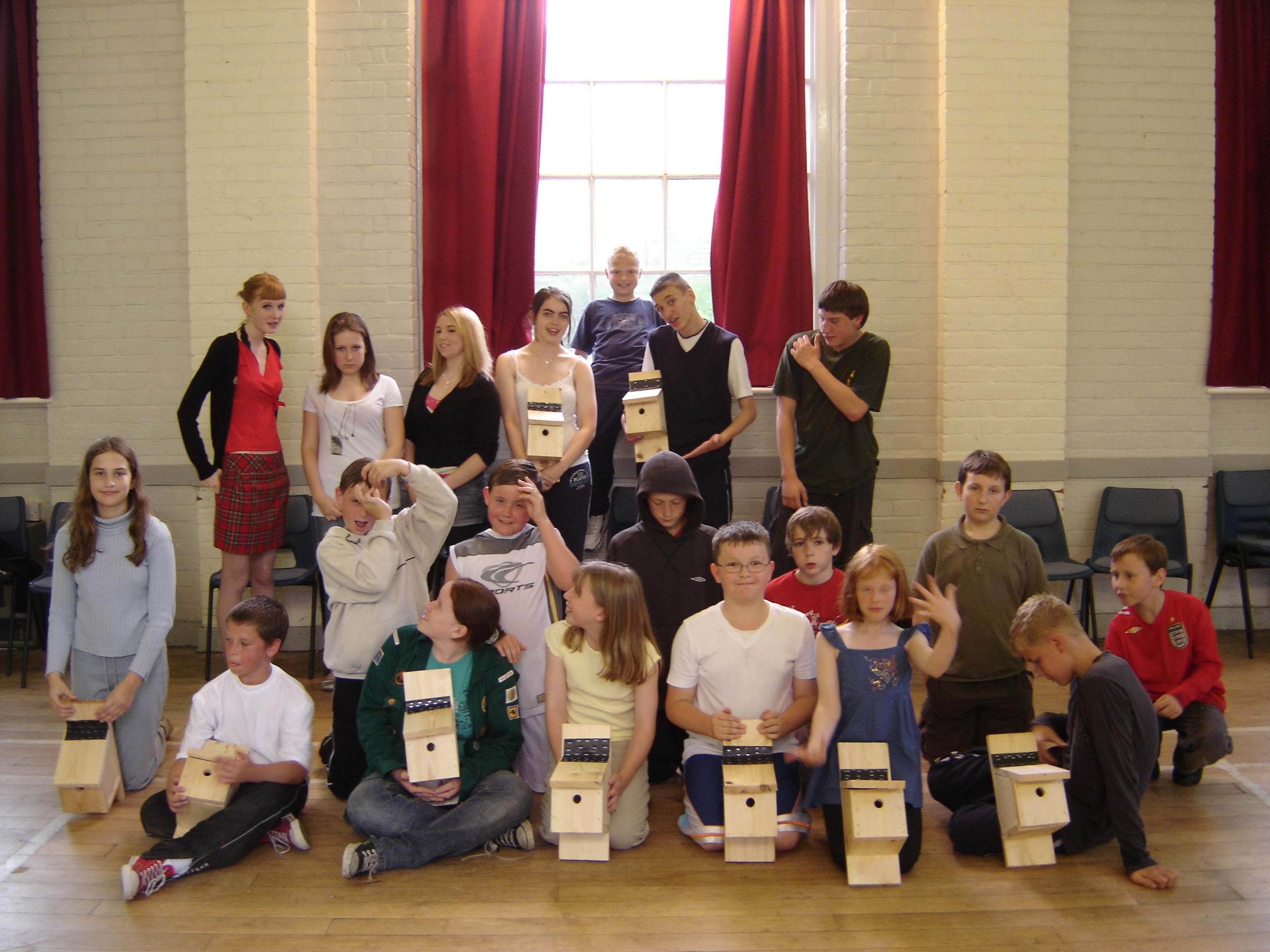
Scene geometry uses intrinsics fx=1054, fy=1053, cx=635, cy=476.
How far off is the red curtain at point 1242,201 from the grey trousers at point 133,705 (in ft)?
17.0

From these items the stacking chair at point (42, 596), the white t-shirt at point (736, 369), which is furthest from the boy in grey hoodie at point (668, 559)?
the stacking chair at point (42, 596)

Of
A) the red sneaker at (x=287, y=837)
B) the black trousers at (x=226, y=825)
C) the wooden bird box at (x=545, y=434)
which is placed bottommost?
the red sneaker at (x=287, y=837)

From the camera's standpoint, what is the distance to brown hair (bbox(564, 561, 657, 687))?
3.13m

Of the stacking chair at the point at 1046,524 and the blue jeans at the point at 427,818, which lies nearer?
the blue jeans at the point at 427,818

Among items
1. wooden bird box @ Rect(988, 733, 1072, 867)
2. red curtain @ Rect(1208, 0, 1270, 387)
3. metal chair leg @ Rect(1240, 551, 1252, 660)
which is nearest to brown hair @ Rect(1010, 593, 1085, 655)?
wooden bird box @ Rect(988, 733, 1072, 867)

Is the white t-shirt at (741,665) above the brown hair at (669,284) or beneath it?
beneath

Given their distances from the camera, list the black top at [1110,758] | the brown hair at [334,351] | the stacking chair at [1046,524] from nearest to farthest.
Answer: the black top at [1110,758] → the brown hair at [334,351] → the stacking chair at [1046,524]

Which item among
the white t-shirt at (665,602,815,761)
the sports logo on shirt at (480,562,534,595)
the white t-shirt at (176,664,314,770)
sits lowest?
the white t-shirt at (176,664,314,770)

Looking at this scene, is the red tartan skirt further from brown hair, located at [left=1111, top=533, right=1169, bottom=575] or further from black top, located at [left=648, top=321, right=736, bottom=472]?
brown hair, located at [left=1111, top=533, right=1169, bottom=575]

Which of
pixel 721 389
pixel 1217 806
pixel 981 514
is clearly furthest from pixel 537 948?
pixel 721 389

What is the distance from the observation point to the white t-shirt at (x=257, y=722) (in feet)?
10.5

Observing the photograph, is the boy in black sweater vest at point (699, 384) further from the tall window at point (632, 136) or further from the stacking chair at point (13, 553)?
the stacking chair at point (13, 553)

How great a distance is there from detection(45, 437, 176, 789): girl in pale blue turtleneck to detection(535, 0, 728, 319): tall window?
254 cm

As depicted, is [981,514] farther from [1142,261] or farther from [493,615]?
[1142,261]
